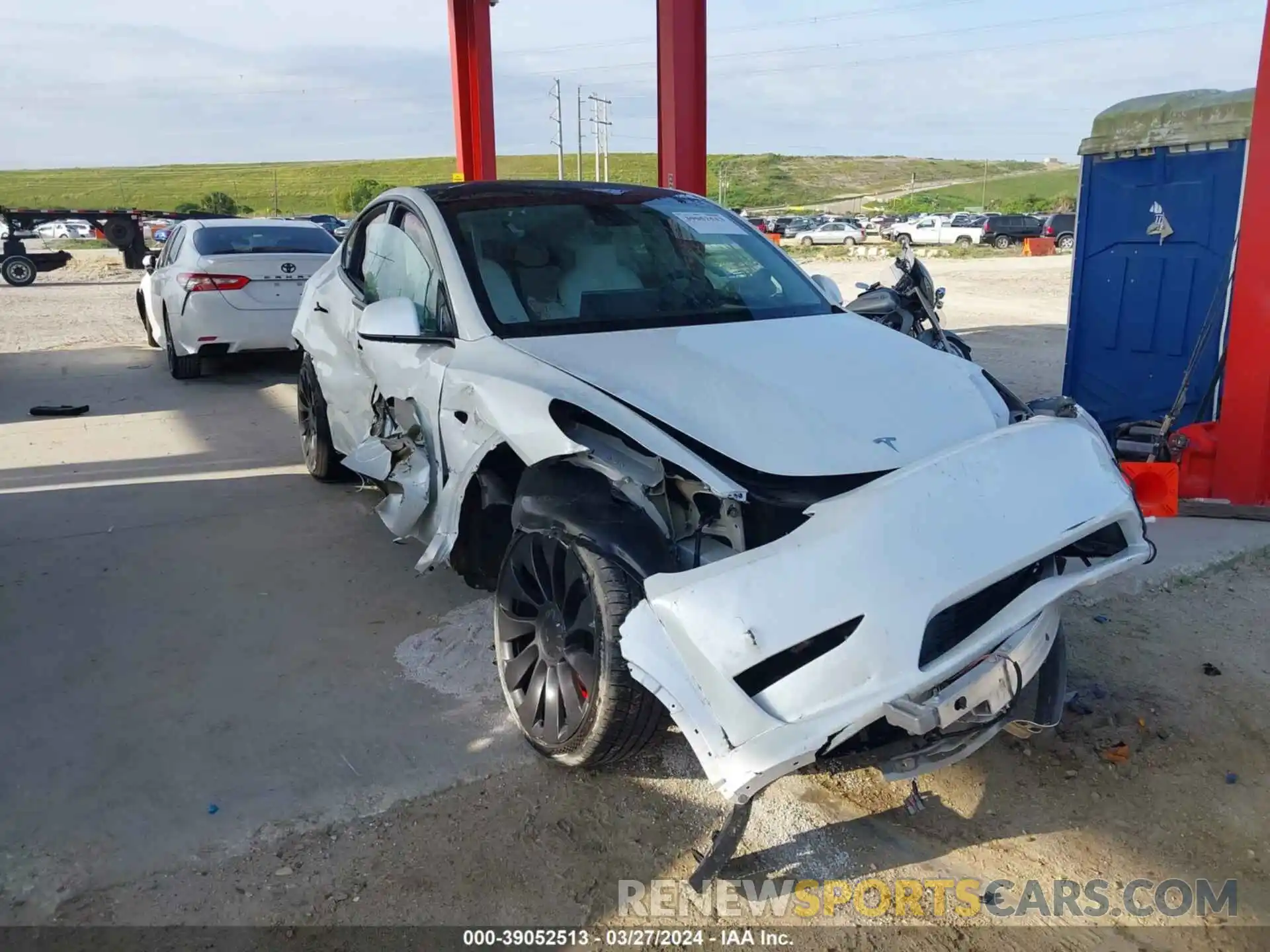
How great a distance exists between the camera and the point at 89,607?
4375 millimetres

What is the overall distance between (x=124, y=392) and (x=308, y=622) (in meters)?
6.37

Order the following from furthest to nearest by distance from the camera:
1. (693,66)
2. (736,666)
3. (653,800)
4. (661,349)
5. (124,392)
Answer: (124,392), (693,66), (661,349), (653,800), (736,666)

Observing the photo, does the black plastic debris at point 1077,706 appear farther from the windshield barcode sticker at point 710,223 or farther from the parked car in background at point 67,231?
the parked car in background at point 67,231

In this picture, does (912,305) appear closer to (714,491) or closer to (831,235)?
(714,491)

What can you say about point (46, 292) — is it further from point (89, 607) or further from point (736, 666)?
point (736, 666)

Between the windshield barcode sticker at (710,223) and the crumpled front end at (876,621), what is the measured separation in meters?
2.16

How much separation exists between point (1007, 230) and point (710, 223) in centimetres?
3912

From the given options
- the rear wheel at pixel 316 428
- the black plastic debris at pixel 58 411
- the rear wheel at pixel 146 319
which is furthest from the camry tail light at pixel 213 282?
the rear wheel at pixel 316 428

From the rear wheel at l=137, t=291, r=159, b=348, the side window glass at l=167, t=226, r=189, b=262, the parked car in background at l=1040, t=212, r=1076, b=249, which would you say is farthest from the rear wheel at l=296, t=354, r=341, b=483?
the parked car in background at l=1040, t=212, r=1076, b=249

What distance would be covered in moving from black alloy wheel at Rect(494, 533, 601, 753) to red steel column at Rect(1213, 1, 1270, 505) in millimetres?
4227

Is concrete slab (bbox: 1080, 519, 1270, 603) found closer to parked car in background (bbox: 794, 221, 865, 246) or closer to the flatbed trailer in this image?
the flatbed trailer

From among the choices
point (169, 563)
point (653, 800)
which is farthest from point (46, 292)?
point (653, 800)

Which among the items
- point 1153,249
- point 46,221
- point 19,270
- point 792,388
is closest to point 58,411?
point 792,388

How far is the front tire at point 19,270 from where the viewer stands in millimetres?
22422
